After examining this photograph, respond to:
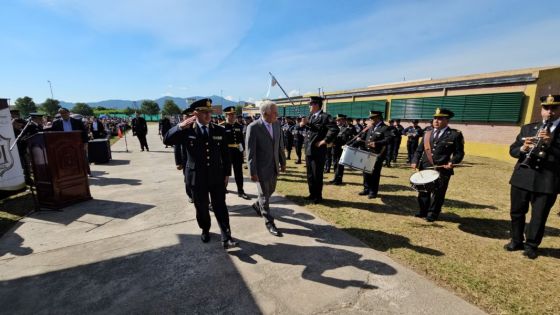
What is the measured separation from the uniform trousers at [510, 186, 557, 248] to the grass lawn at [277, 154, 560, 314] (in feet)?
0.88

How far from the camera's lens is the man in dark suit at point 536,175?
3400mm

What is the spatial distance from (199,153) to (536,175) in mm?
4518

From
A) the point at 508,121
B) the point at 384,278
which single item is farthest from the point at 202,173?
the point at 508,121

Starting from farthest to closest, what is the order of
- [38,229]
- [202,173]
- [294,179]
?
[294,179]
[38,229]
[202,173]

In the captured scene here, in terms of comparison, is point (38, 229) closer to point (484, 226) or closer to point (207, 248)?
point (207, 248)

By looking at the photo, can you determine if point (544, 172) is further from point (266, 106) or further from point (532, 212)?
point (266, 106)

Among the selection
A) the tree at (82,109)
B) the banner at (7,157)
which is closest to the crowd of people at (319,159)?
the banner at (7,157)

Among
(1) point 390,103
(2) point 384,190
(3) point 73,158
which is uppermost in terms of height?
(1) point 390,103

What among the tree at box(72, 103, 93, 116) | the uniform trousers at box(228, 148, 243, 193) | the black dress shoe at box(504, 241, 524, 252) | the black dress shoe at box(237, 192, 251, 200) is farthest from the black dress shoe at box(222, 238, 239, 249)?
the tree at box(72, 103, 93, 116)

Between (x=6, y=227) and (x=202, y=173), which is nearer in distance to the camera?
(x=202, y=173)

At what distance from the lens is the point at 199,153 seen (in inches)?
141

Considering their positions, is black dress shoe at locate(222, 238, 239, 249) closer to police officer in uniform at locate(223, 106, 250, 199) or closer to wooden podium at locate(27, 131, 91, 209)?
A: police officer in uniform at locate(223, 106, 250, 199)

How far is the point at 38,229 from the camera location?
4.55 m

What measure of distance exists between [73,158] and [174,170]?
12.8ft
